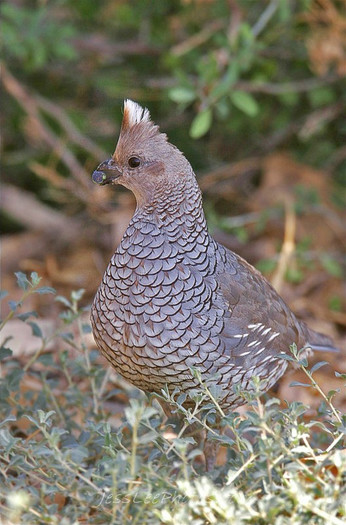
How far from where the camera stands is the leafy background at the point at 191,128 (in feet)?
18.2

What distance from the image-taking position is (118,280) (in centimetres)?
335

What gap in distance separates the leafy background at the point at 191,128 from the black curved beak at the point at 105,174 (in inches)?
63.5

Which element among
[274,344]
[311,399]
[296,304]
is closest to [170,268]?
[274,344]

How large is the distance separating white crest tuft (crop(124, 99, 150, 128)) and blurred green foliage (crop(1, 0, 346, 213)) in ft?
5.06

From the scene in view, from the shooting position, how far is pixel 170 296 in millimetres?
3277

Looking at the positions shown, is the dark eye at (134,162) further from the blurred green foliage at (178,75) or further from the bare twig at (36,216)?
the bare twig at (36,216)

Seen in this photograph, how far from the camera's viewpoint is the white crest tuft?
340 cm

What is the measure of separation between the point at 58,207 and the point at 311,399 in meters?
3.14

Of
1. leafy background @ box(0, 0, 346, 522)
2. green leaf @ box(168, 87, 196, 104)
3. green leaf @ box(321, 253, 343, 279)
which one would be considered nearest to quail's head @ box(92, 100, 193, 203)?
green leaf @ box(168, 87, 196, 104)

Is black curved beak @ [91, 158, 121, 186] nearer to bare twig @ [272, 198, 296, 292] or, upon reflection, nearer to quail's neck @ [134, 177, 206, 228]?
quail's neck @ [134, 177, 206, 228]

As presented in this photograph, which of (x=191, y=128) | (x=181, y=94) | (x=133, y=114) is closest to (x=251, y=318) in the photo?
(x=133, y=114)

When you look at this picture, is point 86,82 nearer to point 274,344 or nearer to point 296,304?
point 296,304

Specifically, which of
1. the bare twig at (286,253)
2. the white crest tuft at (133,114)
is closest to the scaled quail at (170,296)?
the white crest tuft at (133,114)

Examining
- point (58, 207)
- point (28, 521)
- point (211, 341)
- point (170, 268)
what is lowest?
point (28, 521)
